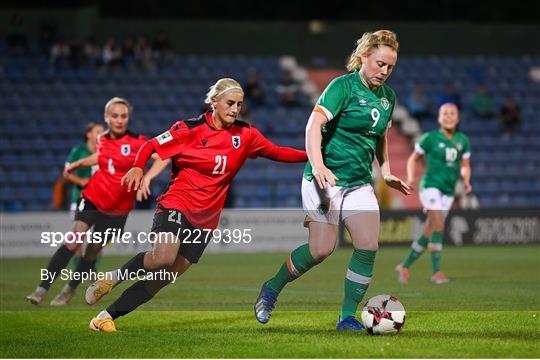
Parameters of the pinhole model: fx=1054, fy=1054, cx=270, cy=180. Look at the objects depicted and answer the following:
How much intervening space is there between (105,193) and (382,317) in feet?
14.0

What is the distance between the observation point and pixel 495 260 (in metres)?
18.0

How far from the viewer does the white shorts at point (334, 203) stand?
8.09m

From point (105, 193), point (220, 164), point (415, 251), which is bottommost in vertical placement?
point (415, 251)

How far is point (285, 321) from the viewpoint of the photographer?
9094 mm

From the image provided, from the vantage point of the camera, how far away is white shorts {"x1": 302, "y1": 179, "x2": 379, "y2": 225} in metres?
8.09

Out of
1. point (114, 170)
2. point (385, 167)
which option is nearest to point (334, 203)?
point (385, 167)

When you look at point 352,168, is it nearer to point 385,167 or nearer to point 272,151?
point 385,167

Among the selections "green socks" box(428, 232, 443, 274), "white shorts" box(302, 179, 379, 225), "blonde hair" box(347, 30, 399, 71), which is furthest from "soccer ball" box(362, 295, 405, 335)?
"green socks" box(428, 232, 443, 274)

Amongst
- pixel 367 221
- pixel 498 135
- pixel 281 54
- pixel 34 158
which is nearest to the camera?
pixel 367 221

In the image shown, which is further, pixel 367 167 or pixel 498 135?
pixel 498 135

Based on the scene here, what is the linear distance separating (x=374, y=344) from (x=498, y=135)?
21.0 m

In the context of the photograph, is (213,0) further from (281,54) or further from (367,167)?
(367,167)

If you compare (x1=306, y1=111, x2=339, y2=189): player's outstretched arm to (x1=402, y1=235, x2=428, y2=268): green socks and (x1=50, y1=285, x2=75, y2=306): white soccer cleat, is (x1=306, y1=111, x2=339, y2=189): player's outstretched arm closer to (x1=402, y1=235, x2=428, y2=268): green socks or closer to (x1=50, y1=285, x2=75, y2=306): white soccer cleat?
(x1=50, y1=285, x2=75, y2=306): white soccer cleat

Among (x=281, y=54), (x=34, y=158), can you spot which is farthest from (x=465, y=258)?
(x=281, y=54)
